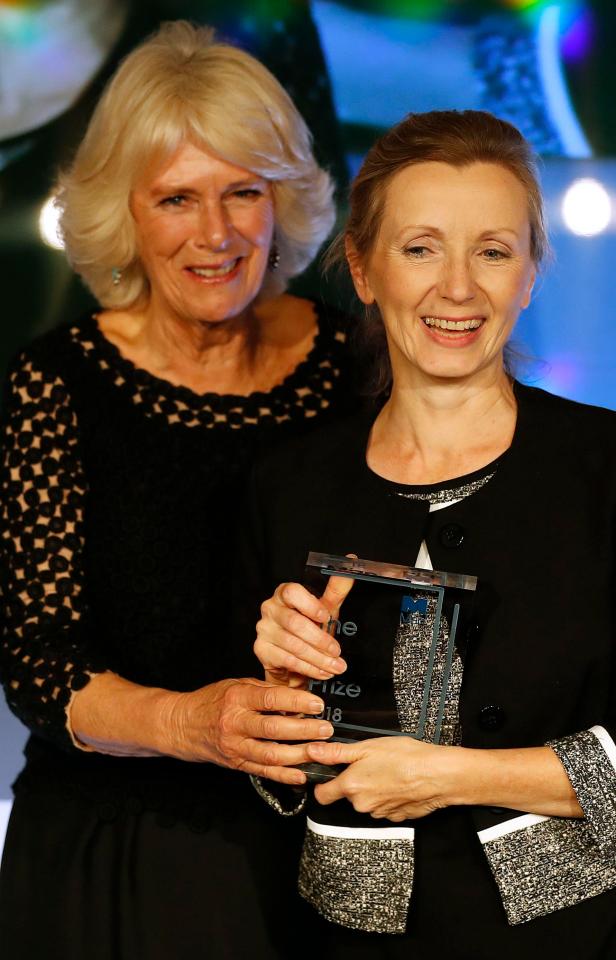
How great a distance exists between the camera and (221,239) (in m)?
2.51

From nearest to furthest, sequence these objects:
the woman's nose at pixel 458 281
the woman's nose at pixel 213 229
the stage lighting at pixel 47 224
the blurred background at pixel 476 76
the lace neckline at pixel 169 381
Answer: the woman's nose at pixel 458 281 → the woman's nose at pixel 213 229 → the lace neckline at pixel 169 381 → the blurred background at pixel 476 76 → the stage lighting at pixel 47 224

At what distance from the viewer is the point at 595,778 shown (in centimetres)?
179

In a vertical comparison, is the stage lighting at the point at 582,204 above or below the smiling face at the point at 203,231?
above

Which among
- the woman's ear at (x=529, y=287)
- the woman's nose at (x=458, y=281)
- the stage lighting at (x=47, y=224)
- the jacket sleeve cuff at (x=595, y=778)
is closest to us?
the jacket sleeve cuff at (x=595, y=778)

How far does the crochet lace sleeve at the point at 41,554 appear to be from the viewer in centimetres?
234

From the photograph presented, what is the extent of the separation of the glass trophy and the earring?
1112 millimetres

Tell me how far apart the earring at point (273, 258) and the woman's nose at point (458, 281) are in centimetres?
86

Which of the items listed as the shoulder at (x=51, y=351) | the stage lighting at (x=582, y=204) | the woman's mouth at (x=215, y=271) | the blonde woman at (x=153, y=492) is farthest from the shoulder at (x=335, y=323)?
the stage lighting at (x=582, y=204)

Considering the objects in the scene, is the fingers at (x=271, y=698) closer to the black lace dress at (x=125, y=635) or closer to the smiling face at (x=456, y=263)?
the black lace dress at (x=125, y=635)

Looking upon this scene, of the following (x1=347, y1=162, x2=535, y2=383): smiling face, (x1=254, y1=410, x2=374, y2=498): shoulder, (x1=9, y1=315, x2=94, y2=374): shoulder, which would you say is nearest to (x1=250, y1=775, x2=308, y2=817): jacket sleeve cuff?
(x1=254, y1=410, x2=374, y2=498): shoulder

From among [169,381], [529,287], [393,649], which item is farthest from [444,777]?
[169,381]

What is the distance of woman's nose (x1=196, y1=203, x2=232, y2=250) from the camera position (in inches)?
98.7

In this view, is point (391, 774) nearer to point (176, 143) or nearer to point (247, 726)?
point (247, 726)

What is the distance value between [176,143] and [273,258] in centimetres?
38
